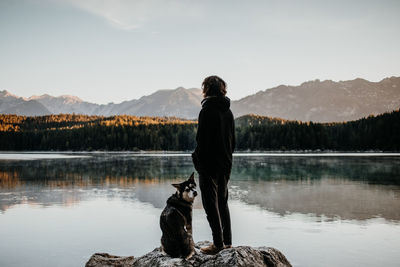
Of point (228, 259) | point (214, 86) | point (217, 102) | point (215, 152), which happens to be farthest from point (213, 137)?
point (228, 259)

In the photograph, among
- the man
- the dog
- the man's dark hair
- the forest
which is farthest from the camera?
the forest

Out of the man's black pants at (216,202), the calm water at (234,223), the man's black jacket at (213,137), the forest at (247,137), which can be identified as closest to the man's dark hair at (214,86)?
the man's black jacket at (213,137)

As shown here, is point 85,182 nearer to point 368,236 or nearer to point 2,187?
point 2,187

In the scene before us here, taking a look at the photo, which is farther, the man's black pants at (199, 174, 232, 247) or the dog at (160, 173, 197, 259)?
the man's black pants at (199, 174, 232, 247)

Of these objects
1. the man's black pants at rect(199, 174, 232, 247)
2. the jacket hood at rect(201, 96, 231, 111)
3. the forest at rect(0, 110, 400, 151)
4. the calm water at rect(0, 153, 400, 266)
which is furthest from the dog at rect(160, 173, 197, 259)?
the forest at rect(0, 110, 400, 151)

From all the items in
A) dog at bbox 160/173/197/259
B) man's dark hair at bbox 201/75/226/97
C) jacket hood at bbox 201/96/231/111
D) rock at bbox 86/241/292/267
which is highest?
man's dark hair at bbox 201/75/226/97

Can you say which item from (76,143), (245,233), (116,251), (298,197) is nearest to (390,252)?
(245,233)

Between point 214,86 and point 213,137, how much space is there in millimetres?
811

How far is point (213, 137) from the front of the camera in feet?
18.2

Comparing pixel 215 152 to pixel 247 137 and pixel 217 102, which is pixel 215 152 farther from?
pixel 247 137

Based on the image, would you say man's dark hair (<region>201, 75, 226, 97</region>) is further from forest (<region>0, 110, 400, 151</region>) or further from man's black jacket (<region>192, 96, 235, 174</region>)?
forest (<region>0, 110, 400, 151</region>)

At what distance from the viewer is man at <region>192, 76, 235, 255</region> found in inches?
218

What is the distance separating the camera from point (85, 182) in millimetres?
27703

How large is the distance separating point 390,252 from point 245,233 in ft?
14.2
